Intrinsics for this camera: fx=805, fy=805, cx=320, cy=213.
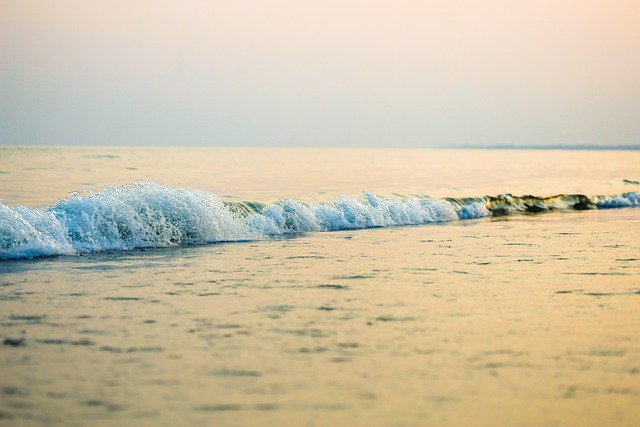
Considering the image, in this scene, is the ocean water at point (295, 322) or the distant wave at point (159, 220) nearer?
the ocean water at point (295, 322)

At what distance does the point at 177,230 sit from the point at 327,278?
18.5 ft

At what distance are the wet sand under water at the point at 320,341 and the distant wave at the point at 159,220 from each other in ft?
3.46

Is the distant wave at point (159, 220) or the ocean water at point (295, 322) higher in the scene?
the distant wave at point (159, 220)

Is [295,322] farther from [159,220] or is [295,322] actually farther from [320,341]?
[159,220]

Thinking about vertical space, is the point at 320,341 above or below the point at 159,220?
below

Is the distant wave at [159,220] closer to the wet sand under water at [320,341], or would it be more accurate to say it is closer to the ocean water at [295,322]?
the ocean water at [295,322]

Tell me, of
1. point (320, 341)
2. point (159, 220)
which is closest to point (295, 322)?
point (320, 341)

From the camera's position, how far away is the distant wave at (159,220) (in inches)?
538

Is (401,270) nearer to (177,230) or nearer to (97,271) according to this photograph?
(97,271)

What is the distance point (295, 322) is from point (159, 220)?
27.7 feet

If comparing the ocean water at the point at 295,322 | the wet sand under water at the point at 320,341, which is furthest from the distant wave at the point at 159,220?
the wet sand under water at the point at 320,341

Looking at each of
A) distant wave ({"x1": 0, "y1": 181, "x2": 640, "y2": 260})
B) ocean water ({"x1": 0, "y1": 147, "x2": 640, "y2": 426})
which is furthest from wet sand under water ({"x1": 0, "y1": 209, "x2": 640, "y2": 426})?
distant wave ({"x1": 0, "y1": 181, "x2": 640, "y2": 260})

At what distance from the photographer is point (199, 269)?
12125mm

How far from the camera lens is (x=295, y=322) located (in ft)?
26.9
